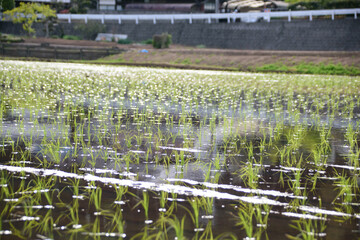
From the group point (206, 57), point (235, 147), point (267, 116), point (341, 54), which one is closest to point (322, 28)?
point (341, 54)

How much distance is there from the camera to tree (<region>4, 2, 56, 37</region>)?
47281mm

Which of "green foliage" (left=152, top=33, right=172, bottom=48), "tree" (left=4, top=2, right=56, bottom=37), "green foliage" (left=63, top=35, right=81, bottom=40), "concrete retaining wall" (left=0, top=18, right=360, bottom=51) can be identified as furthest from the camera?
"green foliage" (left=63, top=35, right=81, bottom=40)

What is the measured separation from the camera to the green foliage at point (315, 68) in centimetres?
2961

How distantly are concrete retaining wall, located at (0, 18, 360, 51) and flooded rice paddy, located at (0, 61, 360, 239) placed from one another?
1179 inches

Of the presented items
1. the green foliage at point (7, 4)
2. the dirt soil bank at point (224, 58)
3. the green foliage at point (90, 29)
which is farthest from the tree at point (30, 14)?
the dirt soil bank at point (224, 58)

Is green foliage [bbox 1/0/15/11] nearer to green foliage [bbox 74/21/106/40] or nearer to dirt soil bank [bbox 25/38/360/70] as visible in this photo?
green foliage [bbox 74/21/106/40]

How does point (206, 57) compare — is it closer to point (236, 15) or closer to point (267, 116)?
point (236, 15)

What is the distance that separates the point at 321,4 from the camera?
1865 inches

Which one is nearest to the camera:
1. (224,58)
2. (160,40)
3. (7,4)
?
(224,58)

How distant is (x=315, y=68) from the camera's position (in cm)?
3067

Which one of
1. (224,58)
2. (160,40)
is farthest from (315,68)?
(160,40)

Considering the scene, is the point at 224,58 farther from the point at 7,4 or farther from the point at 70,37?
the point at 7,4

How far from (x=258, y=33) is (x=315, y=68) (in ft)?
46.3

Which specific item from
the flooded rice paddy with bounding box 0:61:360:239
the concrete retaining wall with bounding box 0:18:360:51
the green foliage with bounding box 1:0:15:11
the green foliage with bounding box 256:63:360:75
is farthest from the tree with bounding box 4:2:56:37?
the flooded rice paddy with bounding box 0:61:360:239
